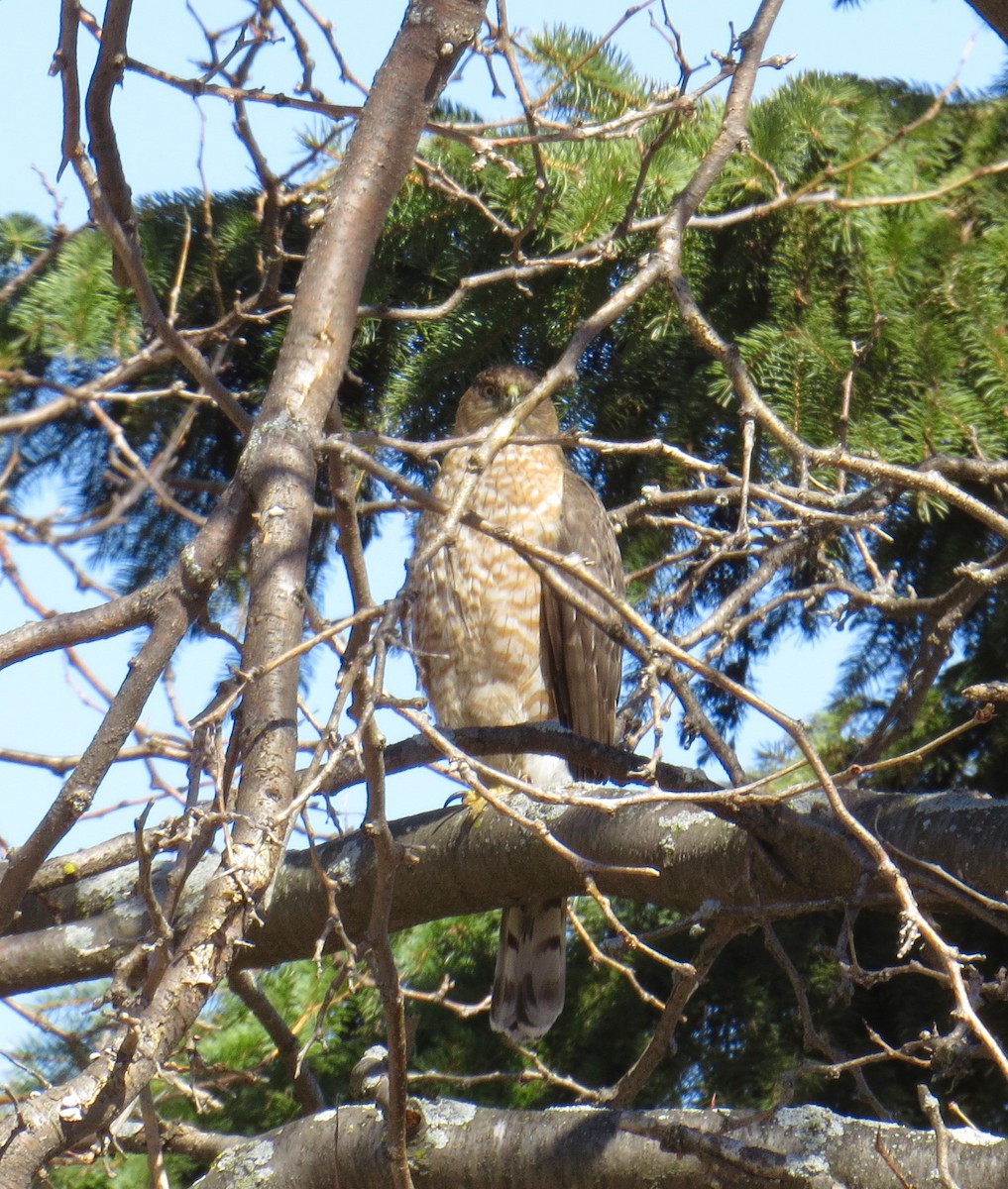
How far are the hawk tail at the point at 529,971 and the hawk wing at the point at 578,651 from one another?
1.59 feet

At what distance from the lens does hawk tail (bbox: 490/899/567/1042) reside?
3668mm

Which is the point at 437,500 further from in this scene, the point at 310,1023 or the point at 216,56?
the point at 310,1023

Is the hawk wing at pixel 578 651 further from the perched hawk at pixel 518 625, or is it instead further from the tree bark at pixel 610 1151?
the tree bark at pixel 610 1151

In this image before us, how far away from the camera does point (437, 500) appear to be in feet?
6.25

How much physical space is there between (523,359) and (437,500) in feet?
9.52

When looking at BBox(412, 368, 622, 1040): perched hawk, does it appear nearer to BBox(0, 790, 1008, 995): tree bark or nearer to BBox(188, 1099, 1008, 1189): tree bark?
BBox(0, 790, 1008, 995): tree bark

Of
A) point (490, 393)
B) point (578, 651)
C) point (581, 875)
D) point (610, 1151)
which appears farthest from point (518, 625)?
point (581, 875)

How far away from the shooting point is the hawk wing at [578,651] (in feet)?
13.8

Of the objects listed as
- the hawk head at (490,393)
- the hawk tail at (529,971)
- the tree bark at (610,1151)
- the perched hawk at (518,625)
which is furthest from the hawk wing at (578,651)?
the tree bark at (610,1151)

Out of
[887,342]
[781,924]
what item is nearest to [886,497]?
[887,342]

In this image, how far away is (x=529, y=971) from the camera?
372cm

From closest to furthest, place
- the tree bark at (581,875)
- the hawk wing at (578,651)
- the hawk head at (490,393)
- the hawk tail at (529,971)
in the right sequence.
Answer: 1. the tree bark at (581,875)
2. the hawk tail at (529,971)
3. the hawk wing at (578,651)
4. the hawk head at (490,393)

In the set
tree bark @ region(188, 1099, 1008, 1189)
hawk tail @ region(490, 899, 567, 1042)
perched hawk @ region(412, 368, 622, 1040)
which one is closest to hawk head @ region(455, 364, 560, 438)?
perched hawk @ region(412, 368, 622, 1040)

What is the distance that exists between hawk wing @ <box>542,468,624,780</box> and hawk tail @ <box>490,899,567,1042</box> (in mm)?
486
